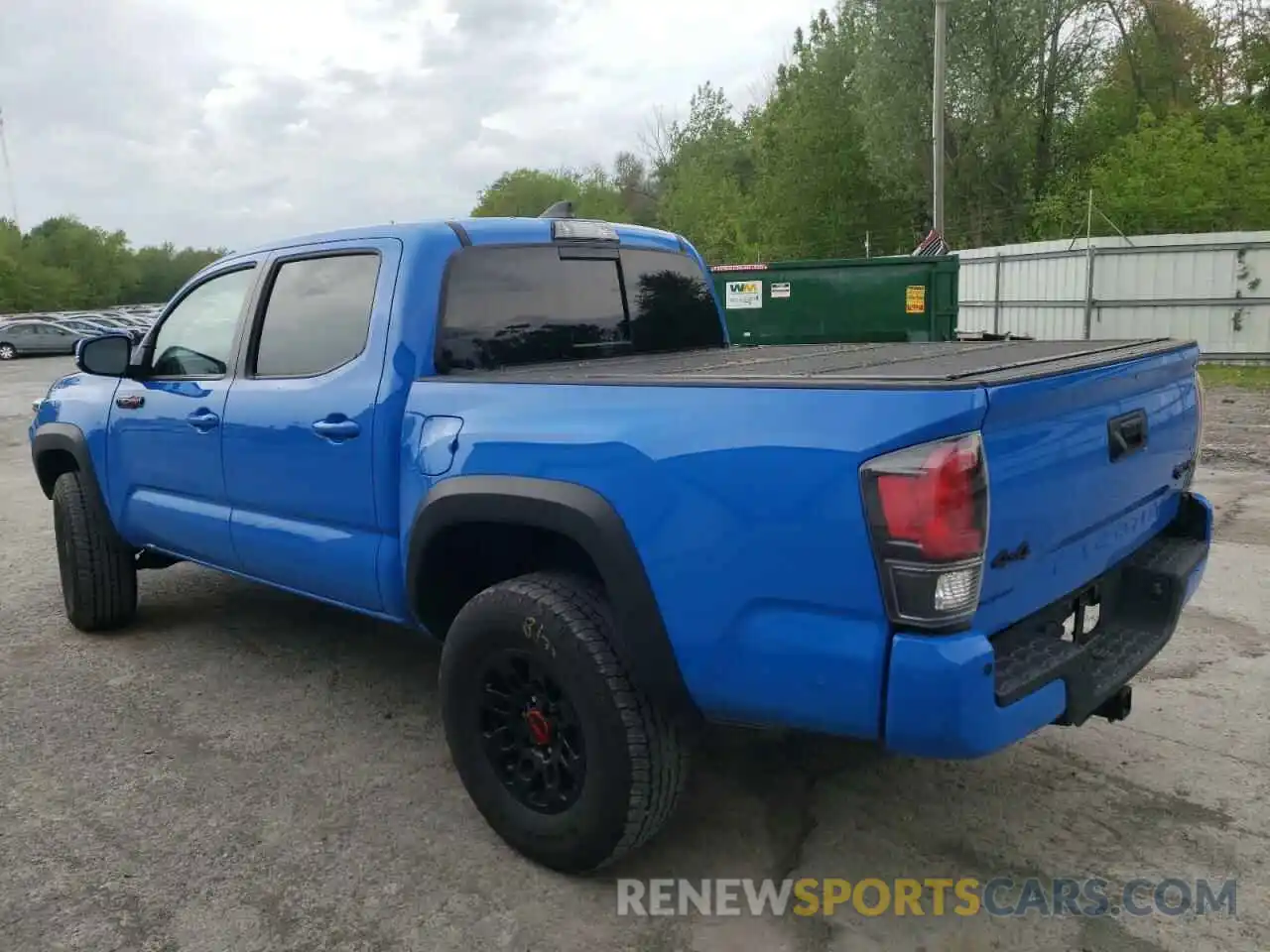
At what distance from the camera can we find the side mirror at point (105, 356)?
4504 millimetres

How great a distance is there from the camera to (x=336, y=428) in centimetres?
344

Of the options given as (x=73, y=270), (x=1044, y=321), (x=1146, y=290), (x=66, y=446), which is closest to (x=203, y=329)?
(x=66, y=446)

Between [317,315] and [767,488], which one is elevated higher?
[317,315]

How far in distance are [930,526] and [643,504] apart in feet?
2.36

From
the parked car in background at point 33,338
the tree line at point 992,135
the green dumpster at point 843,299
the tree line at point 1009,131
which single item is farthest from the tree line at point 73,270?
the green dumpster at point 843,299

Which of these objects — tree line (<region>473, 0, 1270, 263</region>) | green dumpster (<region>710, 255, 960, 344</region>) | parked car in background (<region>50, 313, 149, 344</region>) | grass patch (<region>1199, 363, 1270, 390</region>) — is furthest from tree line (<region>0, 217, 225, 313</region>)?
grass patch (<region>1199, 363, 1270, 390</region>)

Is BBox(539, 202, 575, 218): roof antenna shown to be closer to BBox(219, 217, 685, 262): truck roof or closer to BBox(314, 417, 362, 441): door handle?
BBox(219, 217, 685, 262): truck roof

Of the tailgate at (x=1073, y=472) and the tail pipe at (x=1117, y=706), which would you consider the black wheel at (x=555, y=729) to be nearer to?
the tailgate at (x=1073, y=472)

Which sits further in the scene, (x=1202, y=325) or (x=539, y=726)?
(x=1202, y=325)

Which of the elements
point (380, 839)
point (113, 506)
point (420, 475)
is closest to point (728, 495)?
point (420, 475)

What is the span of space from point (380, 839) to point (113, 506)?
250 cm

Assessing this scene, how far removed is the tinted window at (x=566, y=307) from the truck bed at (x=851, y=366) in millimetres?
92

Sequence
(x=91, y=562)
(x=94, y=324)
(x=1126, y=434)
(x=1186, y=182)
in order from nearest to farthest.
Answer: (x=1126, y=434) → (x=91, y=562) → (x=1186, y=182) → (x=94, y=324)

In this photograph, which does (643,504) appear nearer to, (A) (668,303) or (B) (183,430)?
(A) (668,303)
